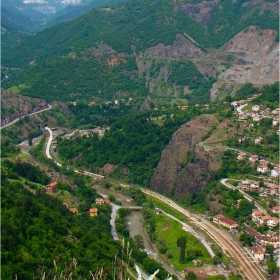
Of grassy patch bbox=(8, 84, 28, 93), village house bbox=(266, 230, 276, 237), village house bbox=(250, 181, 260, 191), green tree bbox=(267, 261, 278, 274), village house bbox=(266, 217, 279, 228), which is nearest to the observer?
green tree bbox=(267, 261, 278, 274)

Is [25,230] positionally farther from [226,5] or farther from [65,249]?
[226,5]

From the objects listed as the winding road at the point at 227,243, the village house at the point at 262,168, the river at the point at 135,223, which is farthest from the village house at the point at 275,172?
the river at the point at 135,223

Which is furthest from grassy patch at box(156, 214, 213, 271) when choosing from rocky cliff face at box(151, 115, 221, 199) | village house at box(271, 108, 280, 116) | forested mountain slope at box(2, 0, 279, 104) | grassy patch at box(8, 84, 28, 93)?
grassy patch at box(8, 84, 28, 93)

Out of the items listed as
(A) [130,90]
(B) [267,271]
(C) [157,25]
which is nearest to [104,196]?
(B) [267,271]

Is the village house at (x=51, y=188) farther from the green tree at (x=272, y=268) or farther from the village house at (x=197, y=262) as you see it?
the green tree at (x=272, y=268)

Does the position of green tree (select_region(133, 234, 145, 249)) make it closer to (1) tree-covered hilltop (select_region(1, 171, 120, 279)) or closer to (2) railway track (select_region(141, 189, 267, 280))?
(1) tree-covered hilltop (select_region(1, 171, 120, 279))

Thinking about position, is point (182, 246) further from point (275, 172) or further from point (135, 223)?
point (275, 172)
